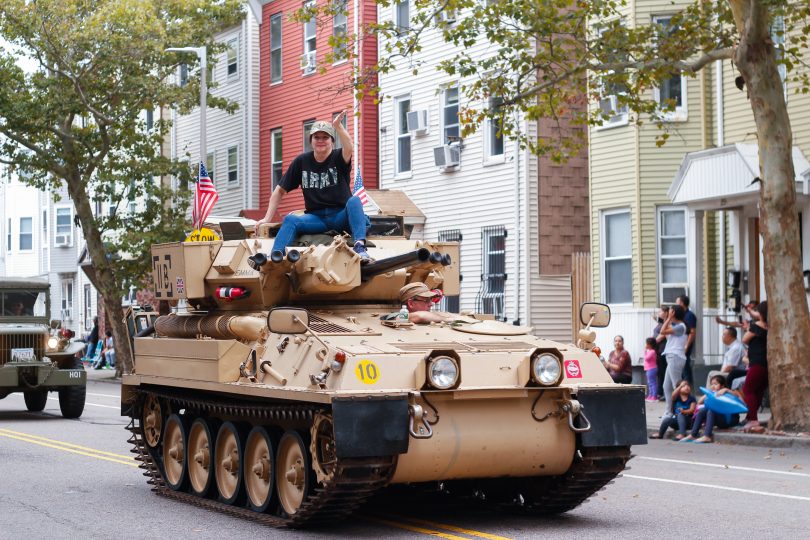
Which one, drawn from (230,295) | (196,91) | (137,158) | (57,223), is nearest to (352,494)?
(230,295)

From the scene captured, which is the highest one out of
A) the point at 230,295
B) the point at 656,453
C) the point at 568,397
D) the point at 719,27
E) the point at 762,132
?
the point at 719,27

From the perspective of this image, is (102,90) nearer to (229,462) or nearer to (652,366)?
(652,366)

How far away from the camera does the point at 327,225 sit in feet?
41.1

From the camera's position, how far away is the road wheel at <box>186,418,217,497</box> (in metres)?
12.3

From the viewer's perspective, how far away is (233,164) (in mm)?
41438

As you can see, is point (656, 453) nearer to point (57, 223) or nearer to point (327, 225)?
point (327, 225)

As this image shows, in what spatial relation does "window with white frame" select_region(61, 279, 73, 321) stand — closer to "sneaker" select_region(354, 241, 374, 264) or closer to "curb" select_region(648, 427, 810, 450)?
"curb" select_region(648, 427, 810, 450)

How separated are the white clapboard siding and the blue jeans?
17376 mm

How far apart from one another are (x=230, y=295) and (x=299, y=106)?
1021 inches

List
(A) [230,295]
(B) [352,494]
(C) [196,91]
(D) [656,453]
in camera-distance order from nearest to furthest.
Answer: (B) [352,494] < (A) [230,295] < (D) [656,453] < (C) [196,91]

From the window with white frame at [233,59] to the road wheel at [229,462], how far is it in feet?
96.6

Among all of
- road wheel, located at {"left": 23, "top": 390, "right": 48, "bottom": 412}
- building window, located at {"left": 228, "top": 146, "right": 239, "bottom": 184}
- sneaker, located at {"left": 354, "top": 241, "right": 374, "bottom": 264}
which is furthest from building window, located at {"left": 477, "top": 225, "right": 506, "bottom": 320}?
sneaker, located at {"left": 354, "top": 241, "right": 374, "bottom": 264}

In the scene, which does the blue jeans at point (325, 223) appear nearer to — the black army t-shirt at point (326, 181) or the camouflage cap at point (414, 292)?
the black army t-shirt at point (326, 181)

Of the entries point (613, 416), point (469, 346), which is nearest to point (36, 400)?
point (469, 346)
